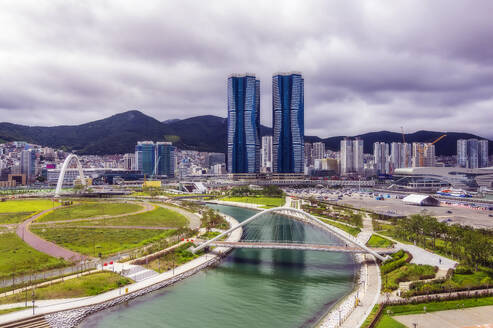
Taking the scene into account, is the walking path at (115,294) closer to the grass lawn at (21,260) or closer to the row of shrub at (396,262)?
the grass lawn at (21,260)

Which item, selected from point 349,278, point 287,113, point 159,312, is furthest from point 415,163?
point 159,312

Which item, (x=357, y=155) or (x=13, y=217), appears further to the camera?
(x=357, y=155)

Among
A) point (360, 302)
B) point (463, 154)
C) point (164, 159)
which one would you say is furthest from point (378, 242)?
point (463, 154)

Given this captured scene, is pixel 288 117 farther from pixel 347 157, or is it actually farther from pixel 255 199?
pixel 347 157

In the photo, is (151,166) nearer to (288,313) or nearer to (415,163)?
(415,163)

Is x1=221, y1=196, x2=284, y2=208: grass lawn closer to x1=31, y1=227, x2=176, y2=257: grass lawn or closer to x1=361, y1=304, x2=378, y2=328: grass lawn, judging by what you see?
x1=31, y1=227, x2=176, y2=257: grass lawn

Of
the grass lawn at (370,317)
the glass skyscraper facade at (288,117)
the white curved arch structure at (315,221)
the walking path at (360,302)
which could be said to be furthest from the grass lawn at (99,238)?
the glass skyscraper facade at (288,117)

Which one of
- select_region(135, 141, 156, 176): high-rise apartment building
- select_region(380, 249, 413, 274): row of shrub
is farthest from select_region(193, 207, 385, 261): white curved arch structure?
select_region(135, 141, 156, 176): high-rise apartment building
